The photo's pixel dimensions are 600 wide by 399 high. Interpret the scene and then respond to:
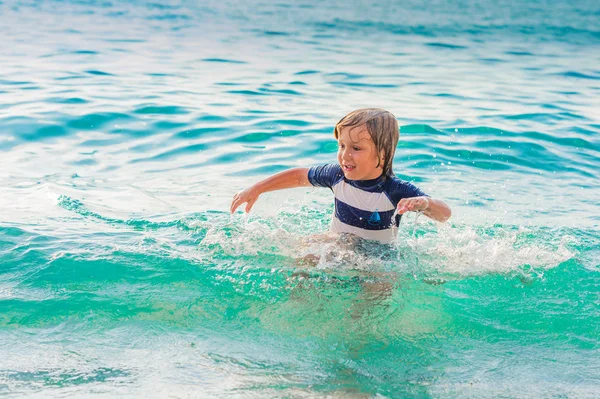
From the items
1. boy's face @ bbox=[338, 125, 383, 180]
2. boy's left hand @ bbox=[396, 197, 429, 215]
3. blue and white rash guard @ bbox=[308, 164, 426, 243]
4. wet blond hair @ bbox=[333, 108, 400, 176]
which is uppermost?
wet blond hair @ bbox=[333, 108, 400, 176]

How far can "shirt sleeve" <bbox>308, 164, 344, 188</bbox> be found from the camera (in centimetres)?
544

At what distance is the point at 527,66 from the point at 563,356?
41.7 ft

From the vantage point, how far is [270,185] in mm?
5512

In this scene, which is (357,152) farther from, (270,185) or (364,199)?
(270,185)

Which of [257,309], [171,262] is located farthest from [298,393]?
[171,262]

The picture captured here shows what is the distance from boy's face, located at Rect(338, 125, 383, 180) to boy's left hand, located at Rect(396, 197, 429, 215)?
1.40ft

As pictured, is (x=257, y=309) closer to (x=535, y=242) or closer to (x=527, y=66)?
(x=535, y=242)

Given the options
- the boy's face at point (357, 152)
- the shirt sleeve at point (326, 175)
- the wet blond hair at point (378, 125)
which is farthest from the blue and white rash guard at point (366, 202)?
the wet blond hair at point (378, 125)

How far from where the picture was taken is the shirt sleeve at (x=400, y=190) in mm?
5180

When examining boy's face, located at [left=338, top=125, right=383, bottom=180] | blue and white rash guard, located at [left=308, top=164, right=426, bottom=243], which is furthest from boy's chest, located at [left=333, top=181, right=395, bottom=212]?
boy's face, located at [left=338, top=125, right=383, bottom=180]

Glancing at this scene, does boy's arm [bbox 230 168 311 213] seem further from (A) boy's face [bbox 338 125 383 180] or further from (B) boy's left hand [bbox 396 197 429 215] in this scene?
(B) boy's left hand [bbox 396 197 429 215]

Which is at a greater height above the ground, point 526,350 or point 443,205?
point 443,205

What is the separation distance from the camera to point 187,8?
26.5 meters

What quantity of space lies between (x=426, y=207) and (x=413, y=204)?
0.10 m
